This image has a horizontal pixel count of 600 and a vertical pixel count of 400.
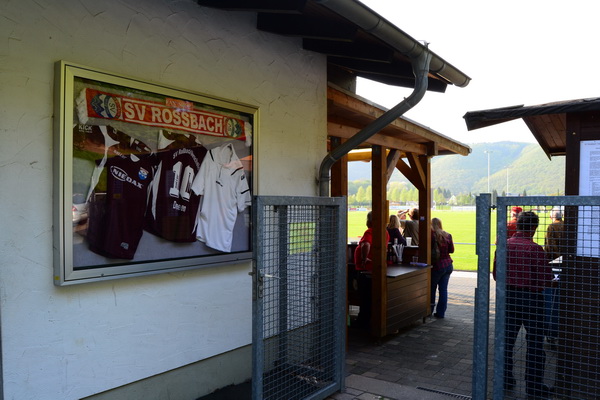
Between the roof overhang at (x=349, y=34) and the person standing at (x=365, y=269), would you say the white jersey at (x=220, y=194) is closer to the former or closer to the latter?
the roof overhang at (x=349, y=34)

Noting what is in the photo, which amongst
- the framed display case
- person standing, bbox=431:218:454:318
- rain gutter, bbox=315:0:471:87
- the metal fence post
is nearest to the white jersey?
the framed display case

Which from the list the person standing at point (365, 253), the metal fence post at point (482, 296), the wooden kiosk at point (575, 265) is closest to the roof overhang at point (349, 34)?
the wooden kiosk at point (575, 265)

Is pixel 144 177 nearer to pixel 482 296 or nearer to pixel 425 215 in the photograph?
pixel 482 296

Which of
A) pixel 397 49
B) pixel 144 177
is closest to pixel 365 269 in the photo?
pixel 397 49

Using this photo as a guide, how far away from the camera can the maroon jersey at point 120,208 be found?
331 centimetres

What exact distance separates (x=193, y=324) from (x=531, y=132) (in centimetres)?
454

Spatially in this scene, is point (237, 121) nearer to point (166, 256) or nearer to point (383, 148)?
point (166, 256)

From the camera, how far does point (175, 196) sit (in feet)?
12.7

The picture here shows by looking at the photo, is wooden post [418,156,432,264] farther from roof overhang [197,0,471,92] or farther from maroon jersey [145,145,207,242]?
maroon jersey [145,145,207,242]

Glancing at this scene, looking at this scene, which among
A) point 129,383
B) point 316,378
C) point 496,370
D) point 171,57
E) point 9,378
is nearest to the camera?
point 9,378

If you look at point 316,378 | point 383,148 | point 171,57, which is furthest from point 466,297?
point 171,57

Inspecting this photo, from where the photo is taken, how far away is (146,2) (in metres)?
3.58

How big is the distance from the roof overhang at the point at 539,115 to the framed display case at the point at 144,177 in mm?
2046

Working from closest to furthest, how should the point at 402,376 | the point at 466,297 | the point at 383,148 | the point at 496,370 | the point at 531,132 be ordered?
the point at 496,370, the point at 402,376, the point at 531,132, the point at 383,148, the point at 466,297
